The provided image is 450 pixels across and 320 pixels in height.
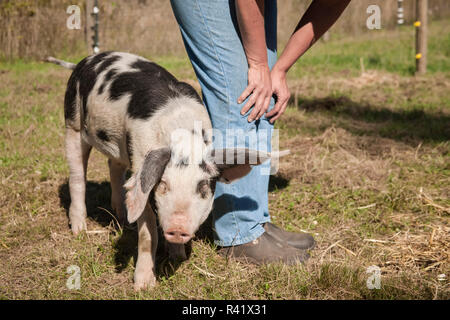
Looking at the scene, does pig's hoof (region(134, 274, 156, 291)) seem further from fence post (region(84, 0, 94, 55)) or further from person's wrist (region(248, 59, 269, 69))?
fence post (region(84, 0, 94, 55))

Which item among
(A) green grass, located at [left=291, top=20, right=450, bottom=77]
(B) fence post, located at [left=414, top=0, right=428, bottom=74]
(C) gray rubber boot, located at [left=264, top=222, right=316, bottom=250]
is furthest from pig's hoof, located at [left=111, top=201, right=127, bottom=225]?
(B) fence post, located at [left=414, top=0, right=428, bottom=74]

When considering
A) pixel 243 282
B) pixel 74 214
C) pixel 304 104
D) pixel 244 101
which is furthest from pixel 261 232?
pixel 304 104

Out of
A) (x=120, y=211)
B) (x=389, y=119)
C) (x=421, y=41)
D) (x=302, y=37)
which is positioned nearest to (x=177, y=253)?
(x=120, y=211)

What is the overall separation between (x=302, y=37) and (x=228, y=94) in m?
0.64

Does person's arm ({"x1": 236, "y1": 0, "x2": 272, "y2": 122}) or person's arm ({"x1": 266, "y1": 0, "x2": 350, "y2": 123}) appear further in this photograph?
person's arm ({"x1": 266, "y1": 0, "x2": 350, "y2": 123})

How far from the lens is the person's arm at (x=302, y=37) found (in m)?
2.88

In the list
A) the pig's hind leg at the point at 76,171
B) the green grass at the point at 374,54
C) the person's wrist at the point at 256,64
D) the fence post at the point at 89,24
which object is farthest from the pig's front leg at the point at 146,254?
the fence post at the point at 89,24

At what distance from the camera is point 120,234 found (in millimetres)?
3350

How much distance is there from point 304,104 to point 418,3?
149 inches

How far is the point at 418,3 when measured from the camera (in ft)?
29.0

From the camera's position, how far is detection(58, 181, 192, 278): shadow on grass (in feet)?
9.86

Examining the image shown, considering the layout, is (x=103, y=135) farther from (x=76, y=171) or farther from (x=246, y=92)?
(x=246, y=92)
